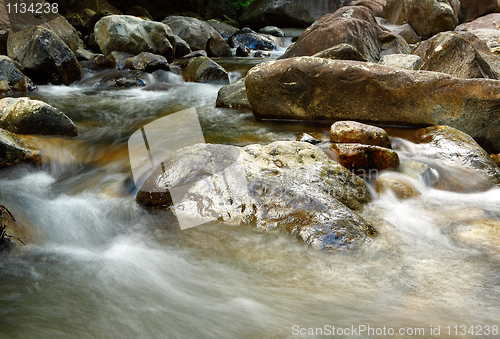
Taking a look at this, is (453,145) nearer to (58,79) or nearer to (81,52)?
(58,79)

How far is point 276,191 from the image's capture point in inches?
116

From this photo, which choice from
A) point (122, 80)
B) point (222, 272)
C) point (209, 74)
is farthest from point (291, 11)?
point (222, 272)

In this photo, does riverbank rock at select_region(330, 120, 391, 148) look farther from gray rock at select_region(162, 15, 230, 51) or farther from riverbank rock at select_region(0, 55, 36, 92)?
gray rock at select_region(162, 15, 230, 51)

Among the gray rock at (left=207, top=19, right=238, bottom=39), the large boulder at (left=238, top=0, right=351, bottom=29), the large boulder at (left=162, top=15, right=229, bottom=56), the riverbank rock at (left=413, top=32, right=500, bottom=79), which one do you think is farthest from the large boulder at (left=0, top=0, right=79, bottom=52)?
the large boulder at (left=238, top=0, right=351, bottom=29)

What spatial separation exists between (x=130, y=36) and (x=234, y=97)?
604 centimetres

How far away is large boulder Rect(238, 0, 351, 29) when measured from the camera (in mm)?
22766

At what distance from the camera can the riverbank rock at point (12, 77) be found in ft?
24.6

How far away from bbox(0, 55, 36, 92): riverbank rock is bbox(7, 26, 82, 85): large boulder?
0.38 meters

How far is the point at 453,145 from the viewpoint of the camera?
4.23 m

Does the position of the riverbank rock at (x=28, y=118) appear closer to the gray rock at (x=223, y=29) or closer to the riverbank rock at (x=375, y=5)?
the gray rock at (x=223, y=29)

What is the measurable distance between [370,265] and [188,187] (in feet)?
5.42

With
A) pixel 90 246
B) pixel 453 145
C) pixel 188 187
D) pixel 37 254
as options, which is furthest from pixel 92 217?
pixel 453 145

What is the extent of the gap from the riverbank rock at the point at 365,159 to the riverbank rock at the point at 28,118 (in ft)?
13.0

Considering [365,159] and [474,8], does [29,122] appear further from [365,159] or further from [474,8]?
[474,8]
